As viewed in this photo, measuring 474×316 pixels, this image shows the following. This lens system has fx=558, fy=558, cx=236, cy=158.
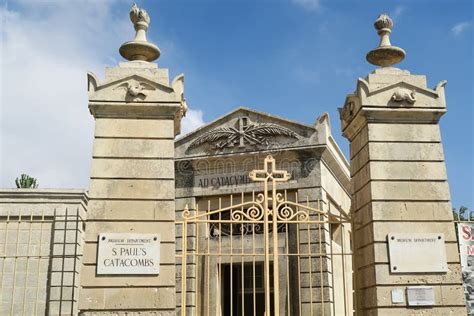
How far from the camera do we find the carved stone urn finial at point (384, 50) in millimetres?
7969

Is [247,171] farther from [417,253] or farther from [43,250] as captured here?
[417,253]

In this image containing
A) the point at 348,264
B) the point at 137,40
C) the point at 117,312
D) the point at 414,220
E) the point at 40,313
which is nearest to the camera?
the point at 117,312

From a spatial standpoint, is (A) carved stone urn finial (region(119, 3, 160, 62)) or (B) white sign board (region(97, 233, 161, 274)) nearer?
(B) white sign board (region(97, 233, 161, 274))

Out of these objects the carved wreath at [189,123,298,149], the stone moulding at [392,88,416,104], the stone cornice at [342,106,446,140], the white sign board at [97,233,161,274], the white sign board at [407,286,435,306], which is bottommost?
the white sign board at [407,286,435,306]

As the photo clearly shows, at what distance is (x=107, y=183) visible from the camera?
7172 millimetres

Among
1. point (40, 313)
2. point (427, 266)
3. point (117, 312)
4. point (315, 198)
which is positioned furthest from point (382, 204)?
point (40, 313)

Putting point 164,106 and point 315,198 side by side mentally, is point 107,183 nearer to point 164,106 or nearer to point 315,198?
point 164,106

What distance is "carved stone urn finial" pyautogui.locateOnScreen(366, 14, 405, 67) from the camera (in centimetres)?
797

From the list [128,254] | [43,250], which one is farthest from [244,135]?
[128,254]

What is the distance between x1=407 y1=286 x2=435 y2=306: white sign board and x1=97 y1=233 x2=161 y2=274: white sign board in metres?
3.18

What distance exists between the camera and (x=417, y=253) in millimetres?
7215

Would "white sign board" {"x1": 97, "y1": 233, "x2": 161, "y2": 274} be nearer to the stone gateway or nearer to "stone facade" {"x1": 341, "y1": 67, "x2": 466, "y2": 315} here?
the stone gateway

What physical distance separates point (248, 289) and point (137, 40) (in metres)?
7.22

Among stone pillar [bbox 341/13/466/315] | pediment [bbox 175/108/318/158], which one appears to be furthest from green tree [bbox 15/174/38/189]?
stone pillar [bbox 341/13/466/315]
